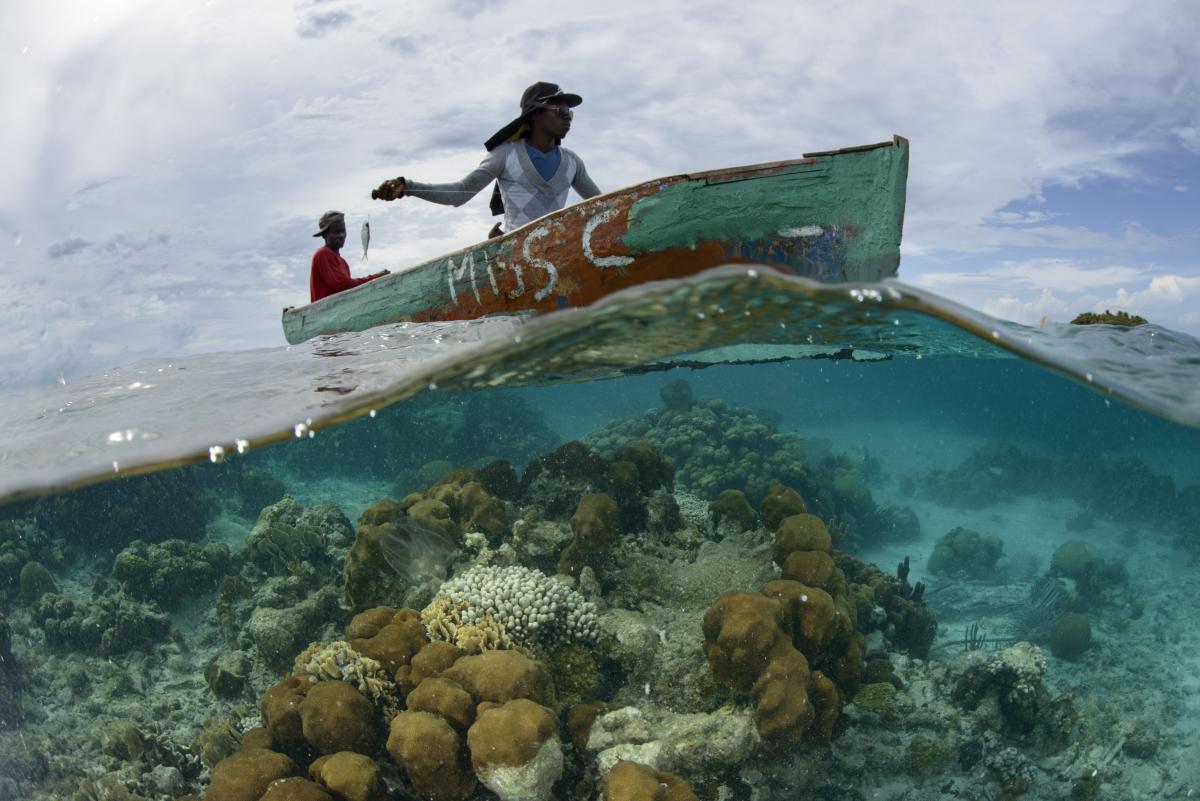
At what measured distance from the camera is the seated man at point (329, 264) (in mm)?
9008

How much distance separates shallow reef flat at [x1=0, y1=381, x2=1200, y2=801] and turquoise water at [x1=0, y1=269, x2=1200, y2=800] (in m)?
0.04

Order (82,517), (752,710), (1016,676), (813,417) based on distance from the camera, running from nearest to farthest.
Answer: (752,710), (1016,676), (82,517), (813,417)

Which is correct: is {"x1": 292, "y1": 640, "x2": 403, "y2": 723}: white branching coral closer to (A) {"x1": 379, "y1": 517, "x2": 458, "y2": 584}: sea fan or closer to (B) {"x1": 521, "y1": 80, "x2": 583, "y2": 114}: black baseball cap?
(A) {"x1": 379, "y1": 517, "x2": 458, "y2": 584}: sea fan

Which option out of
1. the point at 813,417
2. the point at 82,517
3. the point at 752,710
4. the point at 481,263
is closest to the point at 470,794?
the point at 752,710

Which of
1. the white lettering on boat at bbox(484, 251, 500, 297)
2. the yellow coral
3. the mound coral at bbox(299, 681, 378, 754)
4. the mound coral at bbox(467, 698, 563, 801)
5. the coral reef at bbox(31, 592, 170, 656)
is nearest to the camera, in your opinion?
the mound coral at bbox(467, 698, 563, 801)

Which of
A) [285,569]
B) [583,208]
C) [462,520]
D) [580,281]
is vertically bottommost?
[285,569]

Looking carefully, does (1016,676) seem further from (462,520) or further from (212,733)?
(212,733)

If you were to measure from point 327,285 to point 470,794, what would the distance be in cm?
690

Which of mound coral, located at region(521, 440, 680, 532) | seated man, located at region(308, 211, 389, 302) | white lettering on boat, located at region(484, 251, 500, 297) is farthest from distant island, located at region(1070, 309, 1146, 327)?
seated man, located at region(308, 211, 389, 302)

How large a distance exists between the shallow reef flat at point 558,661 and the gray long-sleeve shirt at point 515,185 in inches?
144

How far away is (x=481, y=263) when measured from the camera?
274 inches

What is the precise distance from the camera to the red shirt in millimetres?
9016

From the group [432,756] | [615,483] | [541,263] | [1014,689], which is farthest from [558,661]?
[1014,689]

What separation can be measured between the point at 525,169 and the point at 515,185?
220 mm
